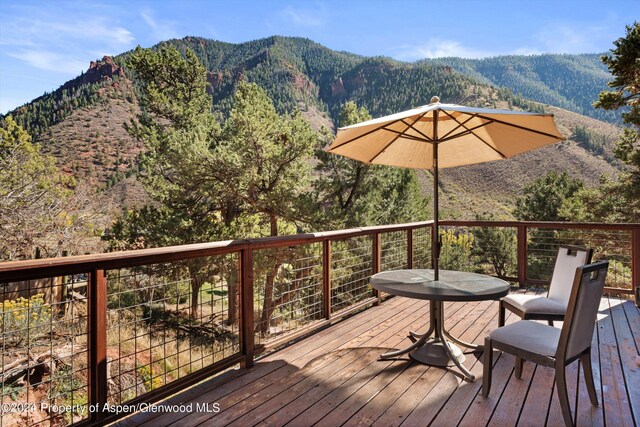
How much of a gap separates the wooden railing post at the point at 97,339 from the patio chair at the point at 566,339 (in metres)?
2.18

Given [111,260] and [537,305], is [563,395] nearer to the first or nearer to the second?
[537,305]

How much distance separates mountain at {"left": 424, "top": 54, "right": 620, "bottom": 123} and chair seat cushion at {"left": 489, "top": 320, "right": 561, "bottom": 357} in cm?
5917

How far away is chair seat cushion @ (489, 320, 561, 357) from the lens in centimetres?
217

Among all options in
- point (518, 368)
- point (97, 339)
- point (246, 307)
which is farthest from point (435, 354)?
point (97, 339)

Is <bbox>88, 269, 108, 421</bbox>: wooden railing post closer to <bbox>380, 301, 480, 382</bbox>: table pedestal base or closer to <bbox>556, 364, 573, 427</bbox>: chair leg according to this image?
<bbox>380, 301, 480, 382</bbox>: table pedestal base

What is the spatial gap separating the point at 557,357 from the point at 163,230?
13.4m

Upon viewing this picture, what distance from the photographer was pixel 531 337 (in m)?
2.30

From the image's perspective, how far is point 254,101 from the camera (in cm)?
1502

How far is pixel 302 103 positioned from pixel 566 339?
52.3 m

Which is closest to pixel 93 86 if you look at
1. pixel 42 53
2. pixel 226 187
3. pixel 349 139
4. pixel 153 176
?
pixel 42 53

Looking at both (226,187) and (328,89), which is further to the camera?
(328,89)

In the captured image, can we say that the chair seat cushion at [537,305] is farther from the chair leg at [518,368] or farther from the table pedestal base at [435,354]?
the table pedestal base at [435,354]

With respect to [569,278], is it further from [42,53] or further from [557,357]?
[42,53]

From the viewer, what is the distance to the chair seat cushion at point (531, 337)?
2.17 m
